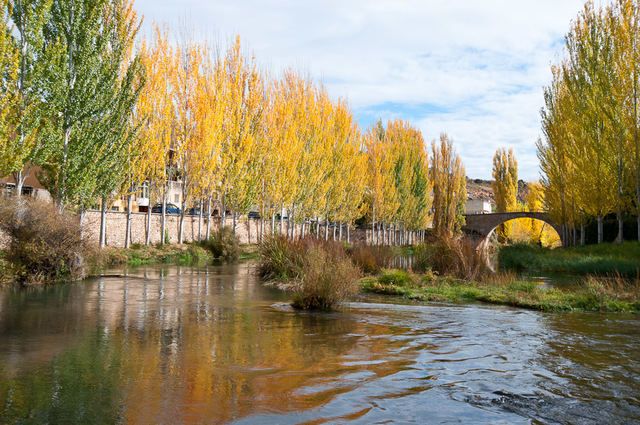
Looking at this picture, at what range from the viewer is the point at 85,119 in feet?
72.0

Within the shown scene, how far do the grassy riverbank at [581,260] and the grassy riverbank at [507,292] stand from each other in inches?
289

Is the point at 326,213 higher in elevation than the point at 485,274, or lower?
higher

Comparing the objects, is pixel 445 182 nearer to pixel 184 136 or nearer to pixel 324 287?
pixel 184 136

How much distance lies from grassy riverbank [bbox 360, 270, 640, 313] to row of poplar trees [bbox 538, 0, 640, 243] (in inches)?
522

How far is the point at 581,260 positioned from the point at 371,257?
11.1m

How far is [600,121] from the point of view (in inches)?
1180

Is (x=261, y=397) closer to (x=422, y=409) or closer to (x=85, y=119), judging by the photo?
(x=422, y=409)

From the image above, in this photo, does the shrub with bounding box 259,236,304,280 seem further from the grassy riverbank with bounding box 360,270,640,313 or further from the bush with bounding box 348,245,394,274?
the bush with bounding box 348,245,394,274

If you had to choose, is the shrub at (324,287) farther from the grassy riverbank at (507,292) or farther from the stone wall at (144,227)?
the stone wall at (144,227)

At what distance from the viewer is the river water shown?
5902mm

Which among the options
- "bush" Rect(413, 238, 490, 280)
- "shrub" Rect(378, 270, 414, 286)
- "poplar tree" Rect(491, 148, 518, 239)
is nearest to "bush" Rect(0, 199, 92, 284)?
"shrub" Rect(378, 270, 414, 286)

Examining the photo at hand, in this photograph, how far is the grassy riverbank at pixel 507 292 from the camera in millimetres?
14266

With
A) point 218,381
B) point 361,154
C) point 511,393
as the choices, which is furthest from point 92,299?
point 361,154

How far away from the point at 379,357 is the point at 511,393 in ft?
7.45
